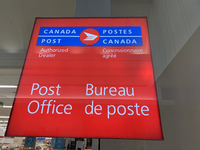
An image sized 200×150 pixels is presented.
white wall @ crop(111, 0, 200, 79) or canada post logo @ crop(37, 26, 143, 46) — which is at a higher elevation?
white wall @ crop(111, 0, 200, 79)

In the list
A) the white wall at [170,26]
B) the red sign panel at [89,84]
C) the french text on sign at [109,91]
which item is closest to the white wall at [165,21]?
the white wall at [170,26]

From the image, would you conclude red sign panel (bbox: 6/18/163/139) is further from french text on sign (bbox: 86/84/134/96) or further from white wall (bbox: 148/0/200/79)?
white wall (bbox: 148/0/200/79)

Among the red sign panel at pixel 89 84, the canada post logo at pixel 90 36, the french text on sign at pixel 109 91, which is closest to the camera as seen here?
the red sign panel at pixel 89 84

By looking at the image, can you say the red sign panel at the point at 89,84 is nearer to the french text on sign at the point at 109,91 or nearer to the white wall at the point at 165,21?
the french text on sign at the point at 109,91

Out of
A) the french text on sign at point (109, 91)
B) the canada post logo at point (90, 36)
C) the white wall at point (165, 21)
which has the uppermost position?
the white wall at point (165, 21)

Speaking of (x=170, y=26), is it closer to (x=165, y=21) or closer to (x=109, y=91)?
(x=165, y=21)

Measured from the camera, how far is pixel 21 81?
48.4 inches

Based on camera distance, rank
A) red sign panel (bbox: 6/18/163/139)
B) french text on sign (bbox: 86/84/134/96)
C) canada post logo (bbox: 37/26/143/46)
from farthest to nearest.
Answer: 1. canada post logo (bbox: 37/26/143/46)
2. french text on sign (bbox: 86/84/134/96)
3. red sign panel (bbox: 6/18/163/139)

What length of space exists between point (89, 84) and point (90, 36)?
1.66ft

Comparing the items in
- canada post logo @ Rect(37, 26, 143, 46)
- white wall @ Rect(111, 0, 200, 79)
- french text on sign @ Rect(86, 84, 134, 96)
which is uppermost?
white wall @ Rect(111, 0, 200, 79)

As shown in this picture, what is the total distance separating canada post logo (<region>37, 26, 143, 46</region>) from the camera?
1.42m

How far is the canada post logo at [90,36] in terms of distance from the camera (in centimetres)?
142

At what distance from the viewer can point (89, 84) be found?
1199 millimetres

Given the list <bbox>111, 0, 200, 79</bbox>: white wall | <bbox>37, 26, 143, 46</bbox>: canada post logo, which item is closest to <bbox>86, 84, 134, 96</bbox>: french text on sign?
<bbox>37, 26, 143, 46</bbox>: canada post logo
